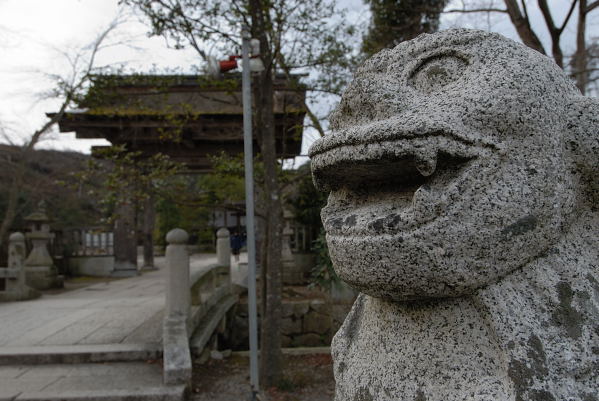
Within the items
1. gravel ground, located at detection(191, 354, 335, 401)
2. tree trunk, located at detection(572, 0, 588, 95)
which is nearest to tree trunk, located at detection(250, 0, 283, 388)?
gravel ground, located at detection(191, 354, 335, 401)

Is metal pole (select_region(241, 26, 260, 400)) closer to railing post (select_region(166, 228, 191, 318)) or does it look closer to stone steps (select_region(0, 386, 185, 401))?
stone steps (select_region(0, 386, 185, 401))

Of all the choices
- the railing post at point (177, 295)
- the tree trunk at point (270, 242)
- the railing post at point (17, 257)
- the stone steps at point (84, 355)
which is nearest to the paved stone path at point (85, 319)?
the stone steps at point (84, 355)

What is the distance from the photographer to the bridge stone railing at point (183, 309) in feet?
15.2

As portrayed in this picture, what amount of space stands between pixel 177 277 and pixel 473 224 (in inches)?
181

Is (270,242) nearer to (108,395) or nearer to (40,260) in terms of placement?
(108,395)

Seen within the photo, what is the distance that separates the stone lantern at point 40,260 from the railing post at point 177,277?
24.7 ft

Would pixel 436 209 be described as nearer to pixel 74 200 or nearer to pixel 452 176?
pixel 452 176

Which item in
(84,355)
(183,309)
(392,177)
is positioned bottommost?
(84,355)

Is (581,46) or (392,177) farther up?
(581,46)

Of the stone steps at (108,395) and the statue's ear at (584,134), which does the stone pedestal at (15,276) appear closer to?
the stone steps at (108,395)

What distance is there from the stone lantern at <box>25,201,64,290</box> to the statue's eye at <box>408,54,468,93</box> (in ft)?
39.4

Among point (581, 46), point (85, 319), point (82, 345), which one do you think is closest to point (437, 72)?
point (82, 345)

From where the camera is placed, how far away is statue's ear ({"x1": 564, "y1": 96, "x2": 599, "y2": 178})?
1285 millimetres

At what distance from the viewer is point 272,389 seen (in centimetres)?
501
